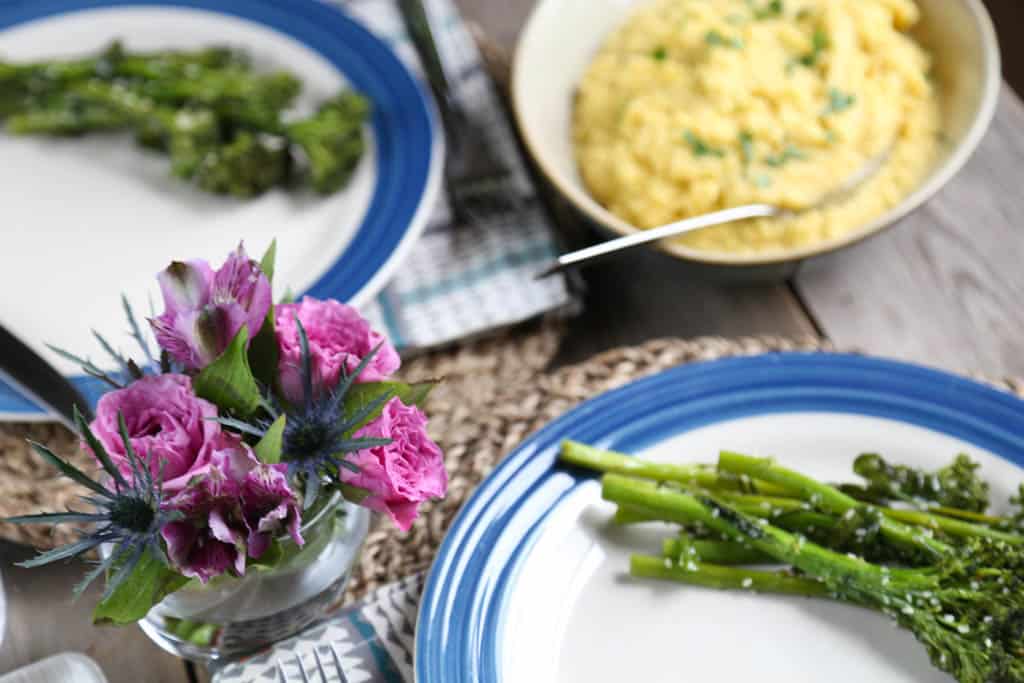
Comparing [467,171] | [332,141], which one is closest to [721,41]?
[467,171]

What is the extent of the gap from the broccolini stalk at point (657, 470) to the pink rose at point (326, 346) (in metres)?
0.26

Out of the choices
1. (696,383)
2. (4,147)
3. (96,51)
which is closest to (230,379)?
(696,383)

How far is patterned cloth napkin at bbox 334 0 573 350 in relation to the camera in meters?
1.44

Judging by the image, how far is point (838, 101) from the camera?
144 centimetres

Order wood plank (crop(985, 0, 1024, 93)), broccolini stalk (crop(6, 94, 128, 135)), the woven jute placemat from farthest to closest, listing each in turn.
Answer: wood plank (crop(985, 0, 1024, 93)) < broccolini stalk (crop(6, 94, 128, 135)) < the woven jute placemat

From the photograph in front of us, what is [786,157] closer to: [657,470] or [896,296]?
[896,296]

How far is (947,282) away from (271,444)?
103 centimetres

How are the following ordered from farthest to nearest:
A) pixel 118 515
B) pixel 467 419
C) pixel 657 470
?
pixel 467 419 → pixel 657 470 → pixel 118 515

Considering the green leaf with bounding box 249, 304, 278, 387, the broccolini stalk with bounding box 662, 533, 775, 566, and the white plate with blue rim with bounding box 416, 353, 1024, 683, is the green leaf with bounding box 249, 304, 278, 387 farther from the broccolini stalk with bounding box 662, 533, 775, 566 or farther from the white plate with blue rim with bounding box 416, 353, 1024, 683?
the broccolini stalk with bounding box 662, 533, 775, 566

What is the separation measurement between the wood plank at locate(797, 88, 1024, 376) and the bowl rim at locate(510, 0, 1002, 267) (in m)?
0.16

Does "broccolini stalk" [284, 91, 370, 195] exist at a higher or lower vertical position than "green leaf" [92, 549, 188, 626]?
higher

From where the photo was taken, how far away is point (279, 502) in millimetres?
867

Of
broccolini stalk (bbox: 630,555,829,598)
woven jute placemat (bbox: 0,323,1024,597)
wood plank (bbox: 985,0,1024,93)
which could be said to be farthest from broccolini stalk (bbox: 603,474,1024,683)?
wood plank (bbox: 985,0,1024,93)

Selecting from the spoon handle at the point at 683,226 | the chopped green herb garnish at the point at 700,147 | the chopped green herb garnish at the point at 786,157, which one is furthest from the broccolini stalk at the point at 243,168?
the chopped green herb garnish at the point at 786,157
